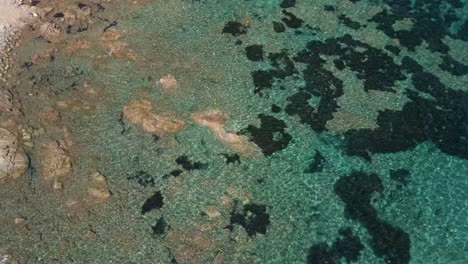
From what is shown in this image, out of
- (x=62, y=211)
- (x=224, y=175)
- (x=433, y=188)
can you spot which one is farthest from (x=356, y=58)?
(x=62, y=211)

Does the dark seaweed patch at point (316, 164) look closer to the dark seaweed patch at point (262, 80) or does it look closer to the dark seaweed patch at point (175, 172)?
the dark seaweed patch at point (262, 80)

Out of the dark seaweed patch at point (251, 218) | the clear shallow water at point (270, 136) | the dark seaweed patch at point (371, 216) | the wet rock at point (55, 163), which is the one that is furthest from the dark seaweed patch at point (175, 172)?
the dark seaweed patch at point (371, 216)

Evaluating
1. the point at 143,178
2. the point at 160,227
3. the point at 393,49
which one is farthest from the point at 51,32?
the point at 393,49

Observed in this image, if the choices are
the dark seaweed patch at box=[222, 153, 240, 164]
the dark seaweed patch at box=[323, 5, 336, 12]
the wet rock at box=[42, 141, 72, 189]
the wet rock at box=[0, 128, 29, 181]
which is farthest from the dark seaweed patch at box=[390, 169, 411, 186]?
the wet rock at box=[0, 128, 29, 181]

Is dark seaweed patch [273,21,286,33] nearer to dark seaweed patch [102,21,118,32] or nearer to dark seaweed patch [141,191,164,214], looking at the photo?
dark seaweed patch [102,21,118,32]

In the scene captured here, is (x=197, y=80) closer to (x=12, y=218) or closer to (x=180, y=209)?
(x=180, y=209)
